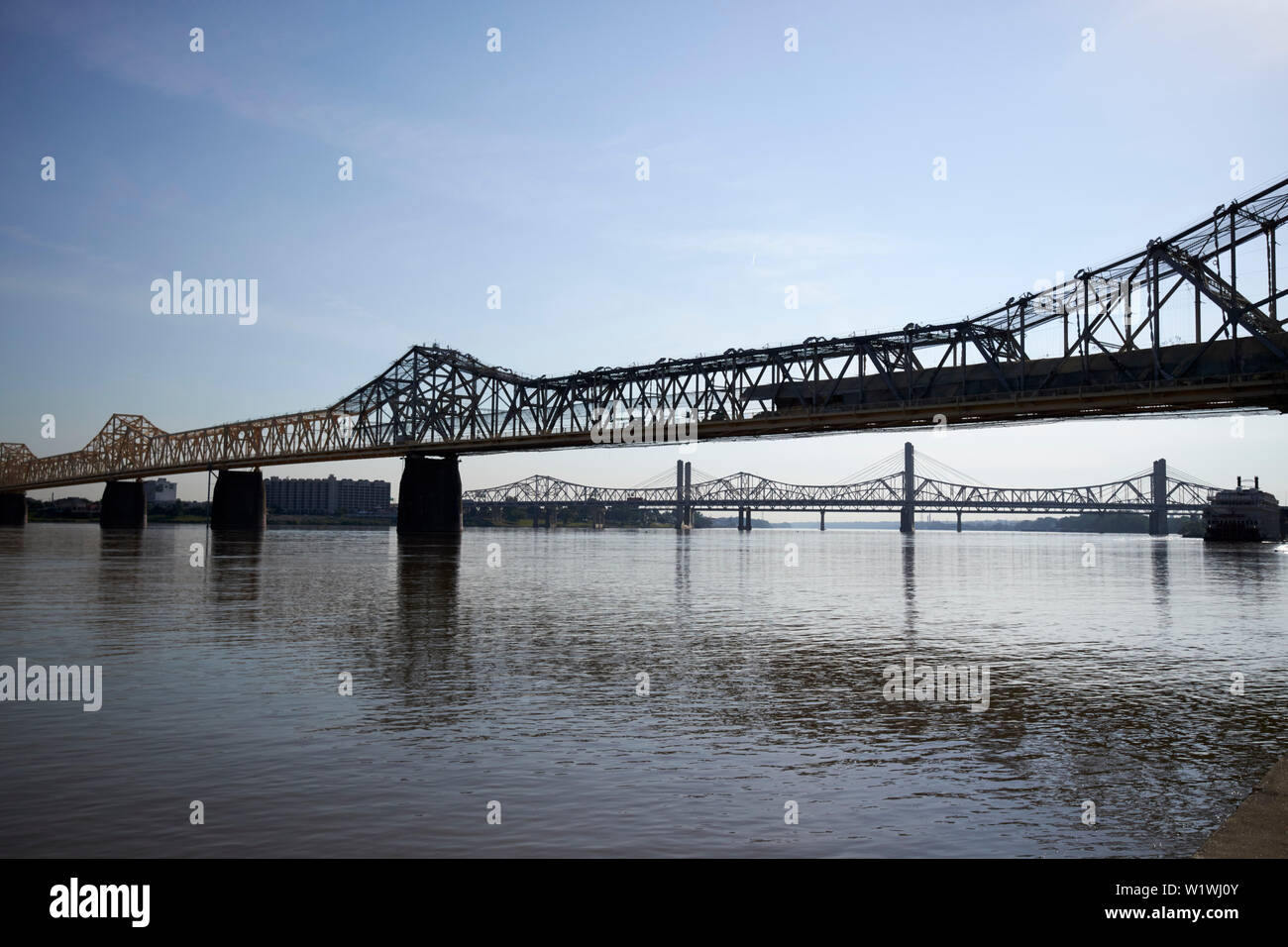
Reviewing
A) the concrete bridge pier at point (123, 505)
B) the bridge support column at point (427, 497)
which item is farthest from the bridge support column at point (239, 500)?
the bridge support column at point (427, 497)

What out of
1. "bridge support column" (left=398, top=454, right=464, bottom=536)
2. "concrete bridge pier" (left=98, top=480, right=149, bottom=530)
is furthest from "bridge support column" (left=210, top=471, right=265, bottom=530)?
"bridge support column" (left=398, top=454, right=464, bottom=536)

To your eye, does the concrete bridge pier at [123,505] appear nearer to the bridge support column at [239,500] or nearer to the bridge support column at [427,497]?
the bridge support column at [239,500]

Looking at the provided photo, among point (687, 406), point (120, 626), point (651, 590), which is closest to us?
point (120, 626)

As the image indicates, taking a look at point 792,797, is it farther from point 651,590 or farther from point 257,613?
point 651,590

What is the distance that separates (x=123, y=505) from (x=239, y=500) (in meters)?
39.7

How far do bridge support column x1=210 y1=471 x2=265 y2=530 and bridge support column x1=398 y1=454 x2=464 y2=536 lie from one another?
120ft

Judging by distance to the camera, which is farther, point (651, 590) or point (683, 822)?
point (651, 590)

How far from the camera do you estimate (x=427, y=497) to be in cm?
12412

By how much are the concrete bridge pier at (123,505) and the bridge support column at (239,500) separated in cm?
3173

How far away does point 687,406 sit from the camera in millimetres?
95438

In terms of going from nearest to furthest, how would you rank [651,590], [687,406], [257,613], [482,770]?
[482,770]
[257,613]
[651,590]
[687,406]

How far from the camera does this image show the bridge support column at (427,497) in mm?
123688
